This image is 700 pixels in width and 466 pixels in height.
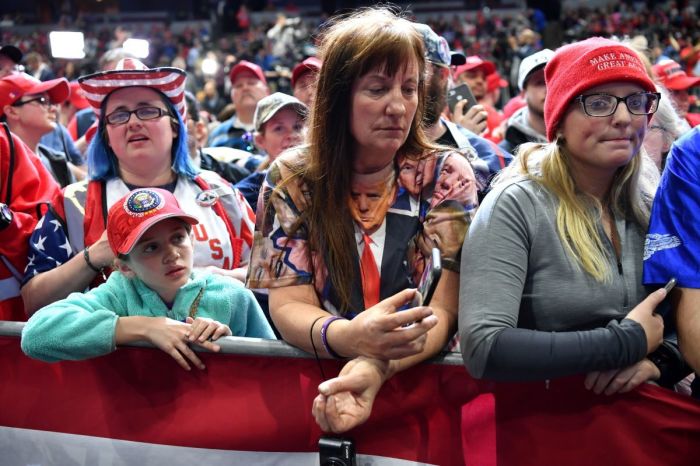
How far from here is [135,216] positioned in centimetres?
275

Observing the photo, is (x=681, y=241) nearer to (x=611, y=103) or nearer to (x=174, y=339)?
(x=611, y=103)

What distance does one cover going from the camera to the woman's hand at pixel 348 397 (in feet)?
6.87

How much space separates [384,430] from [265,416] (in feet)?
1.23

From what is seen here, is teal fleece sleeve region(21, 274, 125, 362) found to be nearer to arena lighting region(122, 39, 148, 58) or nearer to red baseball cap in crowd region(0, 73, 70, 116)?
red baseball cap in crowd region(0, 73, 70, 116)

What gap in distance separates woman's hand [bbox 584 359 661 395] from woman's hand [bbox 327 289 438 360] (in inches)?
17.0

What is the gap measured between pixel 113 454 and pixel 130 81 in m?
1.54

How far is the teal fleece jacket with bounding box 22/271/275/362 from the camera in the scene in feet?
8.33

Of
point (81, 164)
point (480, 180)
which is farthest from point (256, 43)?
point (480, 180)

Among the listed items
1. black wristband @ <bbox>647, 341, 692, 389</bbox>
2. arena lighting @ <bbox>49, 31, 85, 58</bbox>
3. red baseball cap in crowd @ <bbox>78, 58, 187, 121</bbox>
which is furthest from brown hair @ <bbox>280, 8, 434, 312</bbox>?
arena lighting @ <bbox>49, 31, 85, 58</bbox>

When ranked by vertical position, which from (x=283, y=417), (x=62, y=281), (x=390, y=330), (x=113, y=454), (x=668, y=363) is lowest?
(x=113, y=454)

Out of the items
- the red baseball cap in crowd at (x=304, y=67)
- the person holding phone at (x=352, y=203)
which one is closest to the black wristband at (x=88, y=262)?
the person holding phone at (x=352, y=203)

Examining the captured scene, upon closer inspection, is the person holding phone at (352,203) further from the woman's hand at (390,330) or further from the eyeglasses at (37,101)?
the eyeglasses at (37,101)

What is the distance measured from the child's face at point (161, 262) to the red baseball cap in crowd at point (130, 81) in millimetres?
855

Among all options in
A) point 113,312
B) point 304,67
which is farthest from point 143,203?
point 304,67
